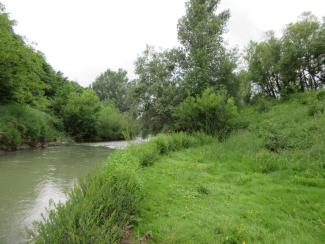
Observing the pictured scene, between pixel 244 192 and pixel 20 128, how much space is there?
19727mm

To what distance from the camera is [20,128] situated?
20.8m

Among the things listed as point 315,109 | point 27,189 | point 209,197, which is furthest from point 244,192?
point 315,109

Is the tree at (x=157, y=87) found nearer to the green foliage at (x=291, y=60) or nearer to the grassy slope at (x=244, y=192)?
the grassy slope at (x=244, y=192)

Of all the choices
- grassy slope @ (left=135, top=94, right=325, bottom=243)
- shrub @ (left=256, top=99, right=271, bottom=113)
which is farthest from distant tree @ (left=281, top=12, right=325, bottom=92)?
grassy slope @ (left=135, top=94, right=325, bottom=243)

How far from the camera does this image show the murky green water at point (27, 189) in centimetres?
580

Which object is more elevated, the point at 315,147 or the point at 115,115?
the point at 115,115

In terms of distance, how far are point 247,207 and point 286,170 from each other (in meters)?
3.13

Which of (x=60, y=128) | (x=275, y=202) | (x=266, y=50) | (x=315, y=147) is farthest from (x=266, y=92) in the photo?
(x=60, y=128)

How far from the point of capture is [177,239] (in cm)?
426

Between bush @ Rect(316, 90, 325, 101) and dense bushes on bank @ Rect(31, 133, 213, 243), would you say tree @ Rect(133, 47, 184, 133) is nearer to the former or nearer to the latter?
bush @ Rect(316, 90, 325, 101)

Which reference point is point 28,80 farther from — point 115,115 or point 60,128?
point 115,115

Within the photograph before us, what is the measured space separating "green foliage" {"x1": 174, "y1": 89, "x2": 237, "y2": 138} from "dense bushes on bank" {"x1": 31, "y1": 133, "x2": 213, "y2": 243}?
8.82 meters

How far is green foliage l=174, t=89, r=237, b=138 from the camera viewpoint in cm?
1507

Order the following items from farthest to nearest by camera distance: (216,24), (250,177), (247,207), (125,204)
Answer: (216,24) → (250,177) → (247,207) → (125,204)
